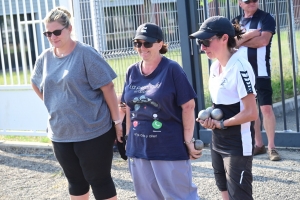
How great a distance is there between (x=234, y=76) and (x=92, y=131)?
124 centimetres

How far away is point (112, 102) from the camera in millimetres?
4375

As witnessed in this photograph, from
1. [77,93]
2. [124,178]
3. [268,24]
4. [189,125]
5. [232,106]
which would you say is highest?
[268,24]

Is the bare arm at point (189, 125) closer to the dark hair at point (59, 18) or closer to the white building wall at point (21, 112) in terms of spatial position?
the dark hair at point (59, 18)

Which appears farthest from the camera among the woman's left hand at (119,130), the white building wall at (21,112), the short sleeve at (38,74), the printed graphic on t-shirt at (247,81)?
the white building wall at (21,112)

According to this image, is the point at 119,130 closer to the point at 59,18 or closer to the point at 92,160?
the point at 92,160

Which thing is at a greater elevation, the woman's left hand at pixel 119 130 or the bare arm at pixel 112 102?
the bare arm at pixel 112 102

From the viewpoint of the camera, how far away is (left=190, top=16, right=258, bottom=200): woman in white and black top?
3.72 m

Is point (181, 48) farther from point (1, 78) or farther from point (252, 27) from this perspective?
point (1, 78)

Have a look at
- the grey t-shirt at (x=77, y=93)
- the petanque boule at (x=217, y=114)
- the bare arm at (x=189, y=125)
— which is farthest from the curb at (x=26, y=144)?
the petanque boule at (x=217, y=114)

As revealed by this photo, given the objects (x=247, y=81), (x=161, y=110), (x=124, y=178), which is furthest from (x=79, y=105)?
(x=124, y=178)

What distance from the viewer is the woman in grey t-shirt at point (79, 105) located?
4.27 meters

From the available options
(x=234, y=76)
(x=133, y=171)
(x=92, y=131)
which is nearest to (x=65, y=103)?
(x=92, y=131)

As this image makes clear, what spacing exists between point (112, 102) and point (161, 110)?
701mm

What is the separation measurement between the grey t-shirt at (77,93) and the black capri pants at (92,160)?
0.20 feet
